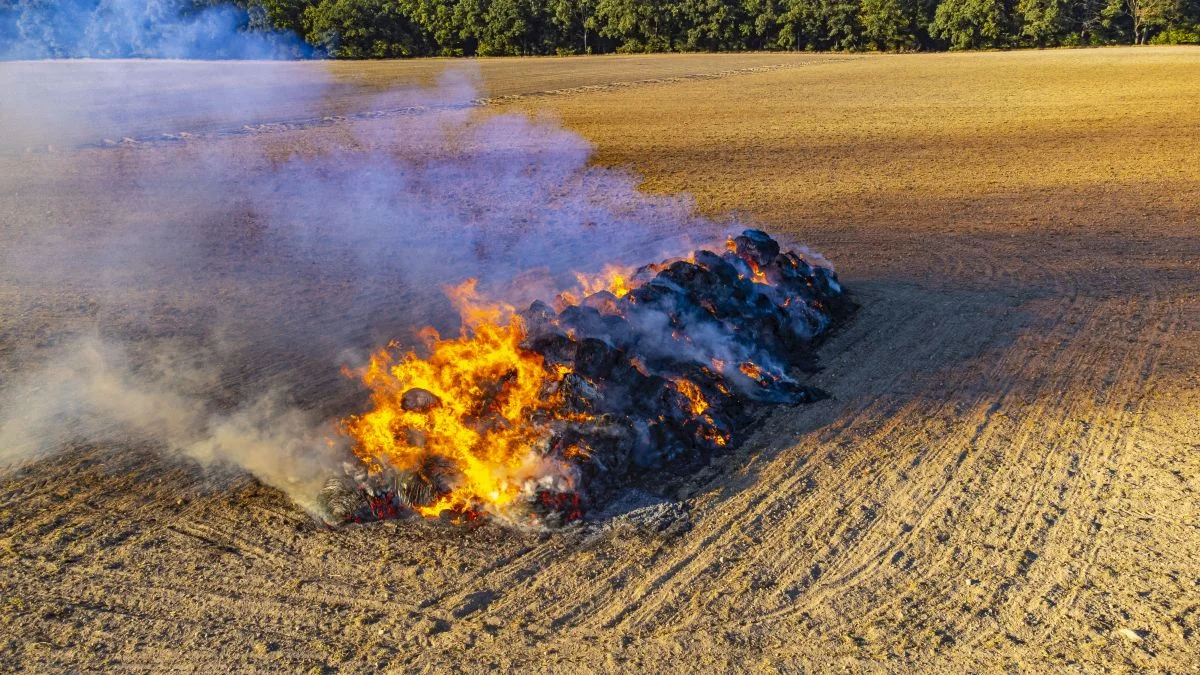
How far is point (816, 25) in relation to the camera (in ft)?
242

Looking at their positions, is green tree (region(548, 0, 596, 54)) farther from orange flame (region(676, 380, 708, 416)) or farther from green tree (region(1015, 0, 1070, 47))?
orange flame (region(676, 380, 708, 416))

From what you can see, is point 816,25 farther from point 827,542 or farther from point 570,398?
point 827,542

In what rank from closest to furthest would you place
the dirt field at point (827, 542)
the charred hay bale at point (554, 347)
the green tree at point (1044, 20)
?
the dirt field at point (827, 542) < the charred hay bale at point (554, 347) < the green tree at point (1044, 20)

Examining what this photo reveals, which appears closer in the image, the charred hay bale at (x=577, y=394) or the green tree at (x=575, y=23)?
the charred hay bale at (x=577, y=394)

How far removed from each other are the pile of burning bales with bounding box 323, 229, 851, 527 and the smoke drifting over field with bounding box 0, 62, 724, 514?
0.98 m

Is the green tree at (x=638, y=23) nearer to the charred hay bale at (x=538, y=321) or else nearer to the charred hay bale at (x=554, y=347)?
the charred hay bale at (x=538, y=321)

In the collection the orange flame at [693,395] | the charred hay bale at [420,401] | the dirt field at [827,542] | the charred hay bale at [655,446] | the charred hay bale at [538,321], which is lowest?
the dirt field at [827,542]

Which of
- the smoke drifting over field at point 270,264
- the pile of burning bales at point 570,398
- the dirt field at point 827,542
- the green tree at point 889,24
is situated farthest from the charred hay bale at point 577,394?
the green tree at point 889,24

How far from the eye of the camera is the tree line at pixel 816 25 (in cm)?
6662

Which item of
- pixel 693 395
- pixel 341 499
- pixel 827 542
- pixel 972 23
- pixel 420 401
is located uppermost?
pixel 972 23

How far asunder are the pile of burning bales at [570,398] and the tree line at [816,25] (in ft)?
164

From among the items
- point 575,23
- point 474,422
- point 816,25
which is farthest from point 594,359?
point 816,25

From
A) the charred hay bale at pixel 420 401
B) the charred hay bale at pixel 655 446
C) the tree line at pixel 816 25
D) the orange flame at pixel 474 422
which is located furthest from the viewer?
the tree line at pixel 816 25

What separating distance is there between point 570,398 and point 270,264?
33.9ft
